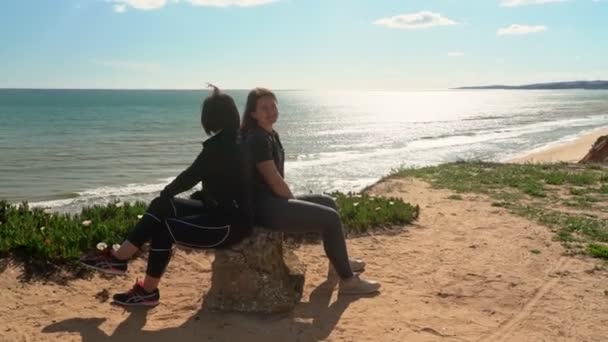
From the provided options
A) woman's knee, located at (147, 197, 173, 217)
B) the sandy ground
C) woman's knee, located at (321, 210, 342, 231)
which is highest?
woman's knee, located at (147, 197, 173, 217)

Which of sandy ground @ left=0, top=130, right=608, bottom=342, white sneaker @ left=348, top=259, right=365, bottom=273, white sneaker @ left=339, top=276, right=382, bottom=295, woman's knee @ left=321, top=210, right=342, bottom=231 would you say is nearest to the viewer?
sandy ground @ left=0, top=130, right=608, bottom=342

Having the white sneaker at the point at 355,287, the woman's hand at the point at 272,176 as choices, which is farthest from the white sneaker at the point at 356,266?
the woman's hand at the point at 272,176

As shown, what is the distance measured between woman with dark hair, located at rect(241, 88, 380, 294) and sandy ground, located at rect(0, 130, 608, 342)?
73 cm

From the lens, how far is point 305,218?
4711mm

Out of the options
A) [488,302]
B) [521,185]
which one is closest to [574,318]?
[488,302]

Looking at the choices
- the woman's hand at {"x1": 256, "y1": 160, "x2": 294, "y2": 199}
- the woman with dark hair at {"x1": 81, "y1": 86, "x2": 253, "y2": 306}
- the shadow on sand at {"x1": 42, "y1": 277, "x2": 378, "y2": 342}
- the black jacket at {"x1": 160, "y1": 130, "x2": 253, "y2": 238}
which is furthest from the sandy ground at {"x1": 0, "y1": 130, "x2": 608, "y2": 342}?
the woman's hand at {"x1": 256, "y1": 160, "x2": 294, "y2": 199}

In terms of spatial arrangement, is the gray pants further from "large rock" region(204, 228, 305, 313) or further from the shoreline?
the shoreline

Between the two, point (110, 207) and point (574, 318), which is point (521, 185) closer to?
point (574, 318)

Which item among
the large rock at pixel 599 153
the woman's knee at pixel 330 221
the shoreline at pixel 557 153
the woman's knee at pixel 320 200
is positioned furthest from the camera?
the shoreline at pixel 557 153

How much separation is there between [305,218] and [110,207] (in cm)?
396

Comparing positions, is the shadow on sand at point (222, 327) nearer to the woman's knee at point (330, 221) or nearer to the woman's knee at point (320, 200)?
the woman's knee at point (330, 221)

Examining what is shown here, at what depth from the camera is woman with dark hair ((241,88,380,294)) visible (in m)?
4.60

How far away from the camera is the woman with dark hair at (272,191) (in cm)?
460

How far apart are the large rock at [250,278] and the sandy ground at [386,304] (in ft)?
0.37
